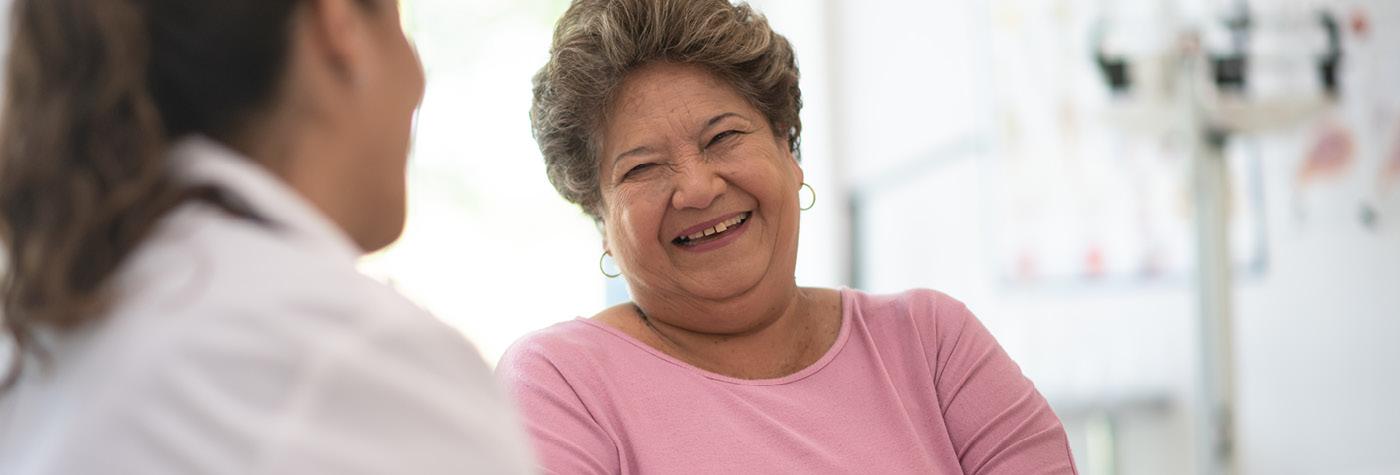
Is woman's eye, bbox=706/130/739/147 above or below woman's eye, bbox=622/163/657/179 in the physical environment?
above

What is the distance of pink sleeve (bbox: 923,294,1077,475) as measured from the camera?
1.53m

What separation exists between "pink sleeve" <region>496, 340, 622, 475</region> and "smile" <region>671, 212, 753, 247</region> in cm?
23

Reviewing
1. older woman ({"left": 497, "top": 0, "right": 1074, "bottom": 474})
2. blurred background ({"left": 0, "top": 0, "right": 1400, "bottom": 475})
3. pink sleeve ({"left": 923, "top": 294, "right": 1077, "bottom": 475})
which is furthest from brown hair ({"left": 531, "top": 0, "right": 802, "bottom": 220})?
blurred background ({"left": 0, "top": 0, "right": 1400, "bottom": 475})

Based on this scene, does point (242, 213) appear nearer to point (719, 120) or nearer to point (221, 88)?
point (221, 88)

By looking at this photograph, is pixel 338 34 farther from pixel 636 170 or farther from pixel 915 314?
pixel 915 314

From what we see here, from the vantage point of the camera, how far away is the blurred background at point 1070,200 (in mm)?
3637

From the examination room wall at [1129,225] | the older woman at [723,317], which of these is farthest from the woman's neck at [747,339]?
the examination room wall at [1129,225]

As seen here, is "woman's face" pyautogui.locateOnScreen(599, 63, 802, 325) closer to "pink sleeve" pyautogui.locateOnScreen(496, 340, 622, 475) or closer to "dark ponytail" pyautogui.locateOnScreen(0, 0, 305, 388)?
"pink sleeve" pyautogui.locateOnScreen(496, 340, 622, 475)

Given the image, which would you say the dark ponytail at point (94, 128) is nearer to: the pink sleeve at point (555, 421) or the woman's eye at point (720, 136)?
the pink sleeve at point (555, 421)

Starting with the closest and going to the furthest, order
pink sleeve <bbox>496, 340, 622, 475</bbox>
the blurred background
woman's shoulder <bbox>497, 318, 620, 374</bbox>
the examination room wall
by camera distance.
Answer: pink sleeve <bbox>496, 340, 622, 475</bbox> → woman's shoulder <bbox>497, 318, 620, 374</bbox> → the blurred background → the examination room wall

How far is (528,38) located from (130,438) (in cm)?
309

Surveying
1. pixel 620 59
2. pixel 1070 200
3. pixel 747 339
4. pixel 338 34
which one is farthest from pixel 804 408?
pixel 1070 200

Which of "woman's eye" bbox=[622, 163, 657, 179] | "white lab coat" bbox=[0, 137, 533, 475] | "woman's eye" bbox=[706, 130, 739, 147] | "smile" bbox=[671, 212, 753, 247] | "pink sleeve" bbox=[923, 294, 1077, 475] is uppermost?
"woman's eye" bbox=[706, 130, 739, 147]

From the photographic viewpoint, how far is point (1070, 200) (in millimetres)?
4039
